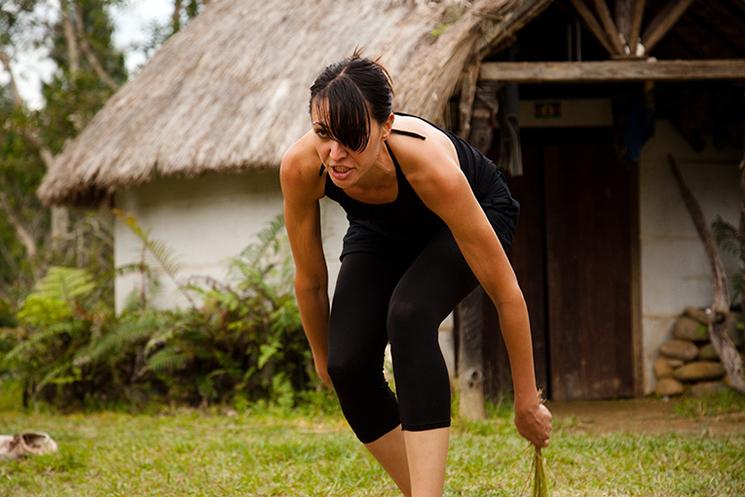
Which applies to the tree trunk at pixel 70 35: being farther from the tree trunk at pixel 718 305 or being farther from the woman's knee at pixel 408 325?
the woman's knee at pixel 408 325

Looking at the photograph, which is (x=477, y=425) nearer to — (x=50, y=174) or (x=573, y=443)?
(x=573, y=443)

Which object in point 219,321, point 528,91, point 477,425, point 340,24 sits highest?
point 340,24

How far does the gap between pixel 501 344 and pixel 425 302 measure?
5362mm

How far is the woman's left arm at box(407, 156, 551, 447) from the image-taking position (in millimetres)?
2848

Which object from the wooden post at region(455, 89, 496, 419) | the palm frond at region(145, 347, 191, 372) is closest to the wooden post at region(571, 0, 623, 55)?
the wooden post at region(455, 89, 496, 419)

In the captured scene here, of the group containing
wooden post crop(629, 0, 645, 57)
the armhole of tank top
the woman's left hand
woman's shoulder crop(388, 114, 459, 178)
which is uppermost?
wooden post crop(629, 0, 645, 57)

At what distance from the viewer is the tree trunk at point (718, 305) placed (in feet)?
25.5

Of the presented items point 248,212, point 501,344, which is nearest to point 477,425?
point 501,344

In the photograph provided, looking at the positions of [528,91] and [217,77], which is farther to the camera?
[217,77]

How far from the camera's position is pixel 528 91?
8.32m

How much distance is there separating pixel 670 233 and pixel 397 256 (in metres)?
5.72

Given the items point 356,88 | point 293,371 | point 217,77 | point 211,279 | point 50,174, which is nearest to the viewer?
point 356,88

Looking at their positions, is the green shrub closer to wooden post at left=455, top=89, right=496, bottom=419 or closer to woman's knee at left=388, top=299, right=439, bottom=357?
wooden post at left=455, top=89, right=496, bottom=419

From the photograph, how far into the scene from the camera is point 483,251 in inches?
114
